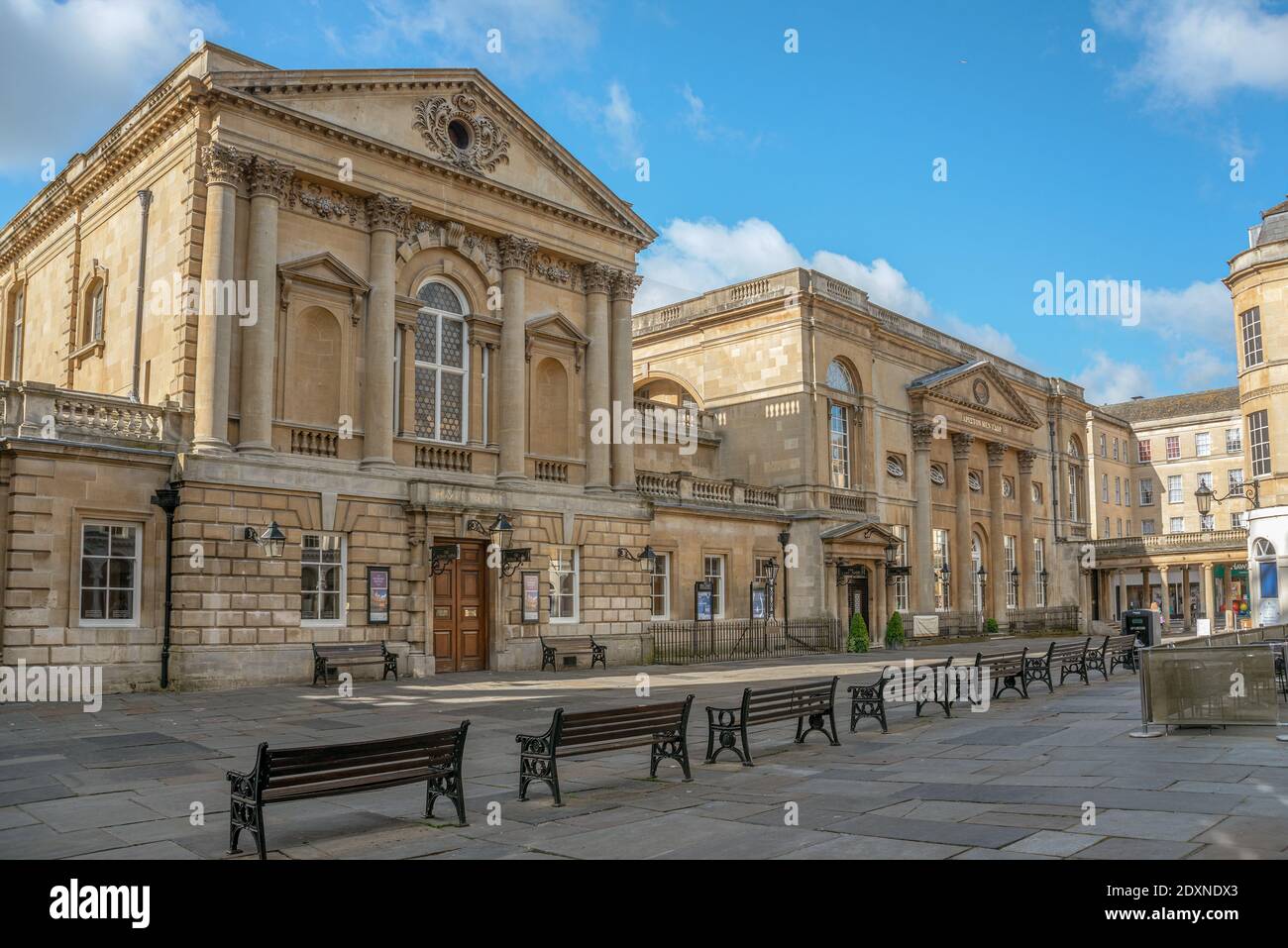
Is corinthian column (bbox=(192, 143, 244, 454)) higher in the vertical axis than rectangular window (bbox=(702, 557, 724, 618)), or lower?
higher

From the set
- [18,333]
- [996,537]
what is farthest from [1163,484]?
[18,333]

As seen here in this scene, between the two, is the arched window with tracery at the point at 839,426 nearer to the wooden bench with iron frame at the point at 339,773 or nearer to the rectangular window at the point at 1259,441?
the rectangular window at the point at 1259,441

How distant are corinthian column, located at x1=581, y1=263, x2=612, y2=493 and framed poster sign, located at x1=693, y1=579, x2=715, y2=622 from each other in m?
5.20

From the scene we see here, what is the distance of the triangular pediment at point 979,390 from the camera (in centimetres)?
4400

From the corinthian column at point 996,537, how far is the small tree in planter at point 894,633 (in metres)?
12.1

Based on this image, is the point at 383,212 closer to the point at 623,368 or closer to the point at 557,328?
the point at 557,328

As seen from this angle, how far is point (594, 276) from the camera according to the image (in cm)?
2911

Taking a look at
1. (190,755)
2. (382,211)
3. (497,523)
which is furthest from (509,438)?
(190,755)

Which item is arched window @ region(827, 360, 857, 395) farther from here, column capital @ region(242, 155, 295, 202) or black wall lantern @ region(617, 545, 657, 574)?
column capital @ region(242, 155, 295, 202)

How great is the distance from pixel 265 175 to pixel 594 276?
9.78 metres

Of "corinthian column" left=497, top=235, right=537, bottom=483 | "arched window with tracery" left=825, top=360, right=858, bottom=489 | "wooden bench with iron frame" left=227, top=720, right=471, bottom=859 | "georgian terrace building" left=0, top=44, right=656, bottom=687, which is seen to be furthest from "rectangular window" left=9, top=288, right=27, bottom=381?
"wooden bench with iron frame" left=227, top=720, right=471, bottom=859

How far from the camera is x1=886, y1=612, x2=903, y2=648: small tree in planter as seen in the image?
38188 millimetres

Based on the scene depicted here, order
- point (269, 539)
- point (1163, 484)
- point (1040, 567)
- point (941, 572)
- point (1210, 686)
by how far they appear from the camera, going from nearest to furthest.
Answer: point (1210, 686) < point (269, 539) < point (941, 572) < point (1040, 567) < point (1163, 484)

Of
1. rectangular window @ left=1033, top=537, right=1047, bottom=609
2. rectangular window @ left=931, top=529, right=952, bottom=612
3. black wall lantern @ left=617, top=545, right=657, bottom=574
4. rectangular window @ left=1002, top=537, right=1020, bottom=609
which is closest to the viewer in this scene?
black wall lantern @ left=617, top=545, right=657, bottom=574
